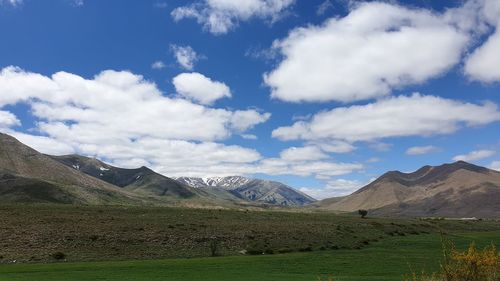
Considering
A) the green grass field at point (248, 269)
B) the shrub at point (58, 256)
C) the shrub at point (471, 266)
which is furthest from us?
the shrub at point (58, 256)

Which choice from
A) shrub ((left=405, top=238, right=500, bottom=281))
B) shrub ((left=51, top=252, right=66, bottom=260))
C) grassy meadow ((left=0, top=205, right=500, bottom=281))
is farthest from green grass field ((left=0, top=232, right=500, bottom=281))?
shrub ((left=405, top=238, right=500, bottom=281))

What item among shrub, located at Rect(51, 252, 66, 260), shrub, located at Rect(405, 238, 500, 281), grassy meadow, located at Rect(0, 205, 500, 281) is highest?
shrub, located at Rect(405, 238, 500, 281)

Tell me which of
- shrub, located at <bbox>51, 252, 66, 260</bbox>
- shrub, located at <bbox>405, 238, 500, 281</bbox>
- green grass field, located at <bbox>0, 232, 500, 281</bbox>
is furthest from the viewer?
shrub, located at <bbox>51, 252, 66, 260</bbox>

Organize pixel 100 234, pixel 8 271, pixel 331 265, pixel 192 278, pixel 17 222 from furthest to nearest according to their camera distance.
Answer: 1. pixel 17 222
2. pixel 100 234
3. pixel 331 265
4. pixel 8 271
5. pixel 192 278

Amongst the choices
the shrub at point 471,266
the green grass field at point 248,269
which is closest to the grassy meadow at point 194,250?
the green grass field at point 248,269

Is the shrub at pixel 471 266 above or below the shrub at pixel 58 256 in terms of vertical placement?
above

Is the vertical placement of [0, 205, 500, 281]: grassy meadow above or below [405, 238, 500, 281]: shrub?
below

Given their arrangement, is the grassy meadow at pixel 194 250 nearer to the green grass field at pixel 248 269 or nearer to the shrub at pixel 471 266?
the green grass field at pixel 248 269

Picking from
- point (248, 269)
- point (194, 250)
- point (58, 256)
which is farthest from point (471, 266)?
point (194, 250)

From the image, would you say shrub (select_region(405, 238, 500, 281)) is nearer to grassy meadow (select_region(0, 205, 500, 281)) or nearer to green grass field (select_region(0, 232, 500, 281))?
green grass field (select_region(0, 232, 500, 281))

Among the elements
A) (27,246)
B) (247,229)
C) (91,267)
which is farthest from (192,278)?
(247,229)

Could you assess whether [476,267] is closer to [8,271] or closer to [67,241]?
[8,271]

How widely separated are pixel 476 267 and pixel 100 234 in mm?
56049

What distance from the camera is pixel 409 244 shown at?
63219mm
